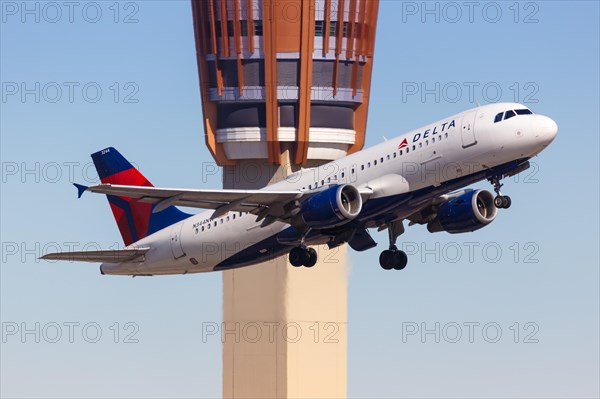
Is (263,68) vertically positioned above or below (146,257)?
above

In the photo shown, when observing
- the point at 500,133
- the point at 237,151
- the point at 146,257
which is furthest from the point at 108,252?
the point at 237,151

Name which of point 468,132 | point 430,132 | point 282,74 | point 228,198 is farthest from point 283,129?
point 468,132

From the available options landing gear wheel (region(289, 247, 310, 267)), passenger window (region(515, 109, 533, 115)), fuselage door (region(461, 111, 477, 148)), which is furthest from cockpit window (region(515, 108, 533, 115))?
landing gear wheel (region(289, 247, 310, 267))

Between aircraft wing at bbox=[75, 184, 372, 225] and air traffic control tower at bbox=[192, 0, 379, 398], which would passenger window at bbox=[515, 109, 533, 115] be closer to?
aircraft wing at bbox=[75, 184, 372, 225]

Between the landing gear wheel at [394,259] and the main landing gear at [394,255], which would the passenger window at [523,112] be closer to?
the main landing gear at [394,255]

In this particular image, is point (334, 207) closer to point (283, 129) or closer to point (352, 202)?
point (352, 202)

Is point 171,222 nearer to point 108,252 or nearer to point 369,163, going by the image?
point 108,252

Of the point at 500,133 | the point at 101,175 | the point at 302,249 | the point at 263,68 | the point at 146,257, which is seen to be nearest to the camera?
the point at 500,133

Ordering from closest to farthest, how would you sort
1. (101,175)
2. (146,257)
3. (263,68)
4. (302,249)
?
(302,249), (146,257), (101,175), (263,68)

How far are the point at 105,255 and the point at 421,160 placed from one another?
19116mm

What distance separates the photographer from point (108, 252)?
315 ft

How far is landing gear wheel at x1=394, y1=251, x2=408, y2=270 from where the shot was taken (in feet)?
310

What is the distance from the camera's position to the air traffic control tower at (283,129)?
123750mm

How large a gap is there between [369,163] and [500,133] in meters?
7.07
